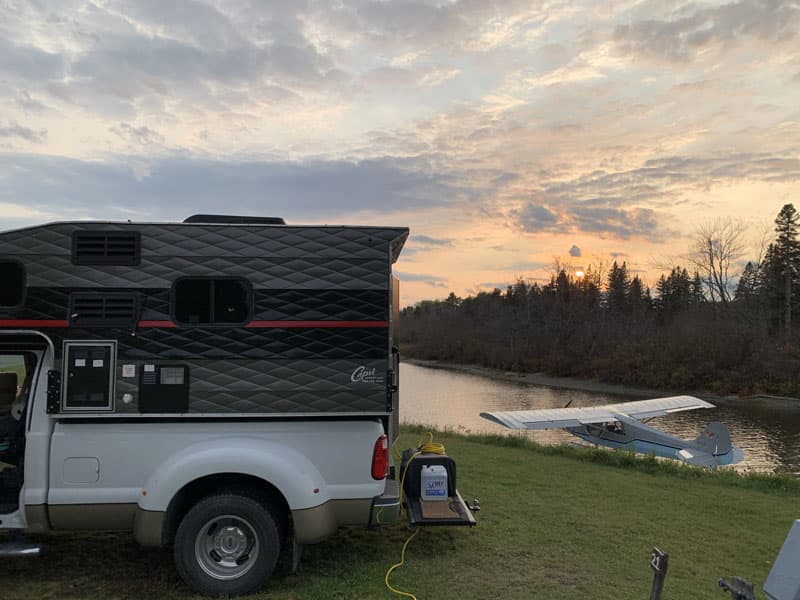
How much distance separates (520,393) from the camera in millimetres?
42812

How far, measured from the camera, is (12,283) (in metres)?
4.48

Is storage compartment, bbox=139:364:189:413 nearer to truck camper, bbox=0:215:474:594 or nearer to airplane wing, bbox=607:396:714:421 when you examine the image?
truck camper, bbox=0:215:474:594

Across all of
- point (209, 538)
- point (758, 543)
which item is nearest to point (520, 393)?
point (758, 543)

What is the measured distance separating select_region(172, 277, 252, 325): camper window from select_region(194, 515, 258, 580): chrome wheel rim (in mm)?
1458

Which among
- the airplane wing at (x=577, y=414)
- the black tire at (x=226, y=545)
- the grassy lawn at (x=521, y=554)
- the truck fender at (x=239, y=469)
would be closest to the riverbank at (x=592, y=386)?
the airplane wing at (x=577, y=414)

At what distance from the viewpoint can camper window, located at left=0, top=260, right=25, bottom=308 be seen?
Answer: 4465mm

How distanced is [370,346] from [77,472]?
2326 mm

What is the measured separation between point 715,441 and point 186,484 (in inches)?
698

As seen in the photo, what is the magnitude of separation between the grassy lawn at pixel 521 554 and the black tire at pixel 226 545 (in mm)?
180

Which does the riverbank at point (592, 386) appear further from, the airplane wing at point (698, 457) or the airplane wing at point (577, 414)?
the airplane wing at point (698, 457)

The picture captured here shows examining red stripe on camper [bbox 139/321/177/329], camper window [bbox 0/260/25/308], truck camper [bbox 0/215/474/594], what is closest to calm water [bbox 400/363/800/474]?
truck camper [bbox 0/215/474/594]

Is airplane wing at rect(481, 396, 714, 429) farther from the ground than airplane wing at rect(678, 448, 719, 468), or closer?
farther from the ground

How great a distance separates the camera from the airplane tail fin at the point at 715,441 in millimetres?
18109

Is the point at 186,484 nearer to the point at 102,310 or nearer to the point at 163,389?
the point at 163,389
